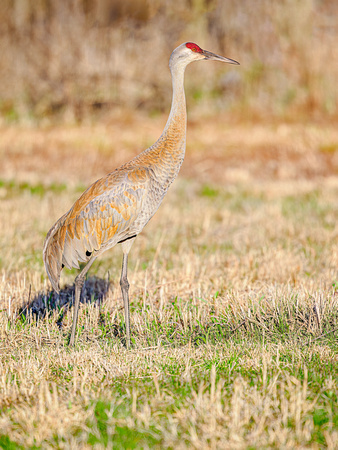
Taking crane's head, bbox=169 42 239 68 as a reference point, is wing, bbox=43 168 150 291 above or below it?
below

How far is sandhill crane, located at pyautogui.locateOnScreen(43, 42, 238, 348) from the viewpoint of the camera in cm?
431

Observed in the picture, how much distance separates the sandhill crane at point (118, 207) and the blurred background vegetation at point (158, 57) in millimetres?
13060

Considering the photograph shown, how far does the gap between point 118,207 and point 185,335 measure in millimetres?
1076

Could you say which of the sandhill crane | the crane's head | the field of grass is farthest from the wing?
the crane's head

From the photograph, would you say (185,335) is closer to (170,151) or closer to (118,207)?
(118,207)

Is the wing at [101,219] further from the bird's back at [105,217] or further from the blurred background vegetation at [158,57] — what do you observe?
the blurred background vegetation at [158,57]

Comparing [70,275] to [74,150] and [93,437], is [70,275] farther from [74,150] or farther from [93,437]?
[74,150]

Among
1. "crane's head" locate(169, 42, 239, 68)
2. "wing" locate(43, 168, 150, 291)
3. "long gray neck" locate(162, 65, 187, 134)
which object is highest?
"crane's head" locate(169, 42, 239, 68)

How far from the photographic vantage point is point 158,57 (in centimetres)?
1848

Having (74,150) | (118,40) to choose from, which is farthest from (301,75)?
(74,150)

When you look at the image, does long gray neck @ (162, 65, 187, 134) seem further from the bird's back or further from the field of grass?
the field of grass

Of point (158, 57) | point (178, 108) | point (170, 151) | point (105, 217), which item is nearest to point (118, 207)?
point (105, 217)

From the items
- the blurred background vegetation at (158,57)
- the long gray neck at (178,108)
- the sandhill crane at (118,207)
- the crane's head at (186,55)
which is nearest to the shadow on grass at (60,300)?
the sandhill crane at (118,207)

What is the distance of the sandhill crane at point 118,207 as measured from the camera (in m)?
4.31
